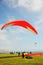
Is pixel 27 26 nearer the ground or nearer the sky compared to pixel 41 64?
nearer the sky

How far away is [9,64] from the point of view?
1220 inches

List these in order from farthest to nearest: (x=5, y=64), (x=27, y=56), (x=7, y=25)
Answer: (x=27, y=56)
(x=7, y=25)
(x=5, y=64)

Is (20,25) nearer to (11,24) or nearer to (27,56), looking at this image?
(11,24)

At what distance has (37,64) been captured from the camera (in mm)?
31250

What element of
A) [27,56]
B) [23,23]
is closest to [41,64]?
[23,23]

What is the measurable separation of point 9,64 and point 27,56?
1205 centimetres

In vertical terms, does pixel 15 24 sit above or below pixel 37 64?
above

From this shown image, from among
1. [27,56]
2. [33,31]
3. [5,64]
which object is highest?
[33,31]

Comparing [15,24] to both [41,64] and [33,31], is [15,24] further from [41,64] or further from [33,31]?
[41,64]

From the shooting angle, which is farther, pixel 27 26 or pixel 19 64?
pixel 27 26

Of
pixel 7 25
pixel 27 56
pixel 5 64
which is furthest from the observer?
pixel 27 56

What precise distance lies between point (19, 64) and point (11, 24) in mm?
7152

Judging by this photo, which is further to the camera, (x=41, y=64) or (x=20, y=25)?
(x=20, y=25)

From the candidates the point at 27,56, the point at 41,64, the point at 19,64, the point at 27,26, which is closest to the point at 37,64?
the point at 41,64
